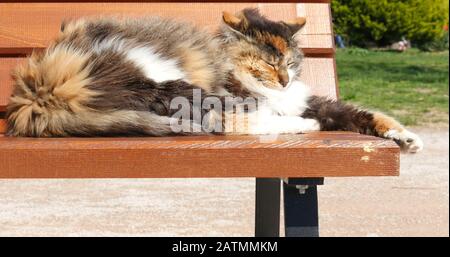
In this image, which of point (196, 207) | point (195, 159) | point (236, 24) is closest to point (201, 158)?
point (195, 159)

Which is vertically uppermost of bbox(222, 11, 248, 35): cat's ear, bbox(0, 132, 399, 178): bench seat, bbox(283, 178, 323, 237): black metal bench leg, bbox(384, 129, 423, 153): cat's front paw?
bbox(222, 11, 248, 35): cat's ear

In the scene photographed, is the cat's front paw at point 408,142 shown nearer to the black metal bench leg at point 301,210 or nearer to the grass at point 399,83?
the black metal bench leg at point 301,210

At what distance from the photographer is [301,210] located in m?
2.42

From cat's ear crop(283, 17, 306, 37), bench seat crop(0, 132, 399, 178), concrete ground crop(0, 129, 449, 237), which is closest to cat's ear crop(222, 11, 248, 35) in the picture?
cat's ear crop(283, 17, 306, 37)

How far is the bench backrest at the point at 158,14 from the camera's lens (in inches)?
132

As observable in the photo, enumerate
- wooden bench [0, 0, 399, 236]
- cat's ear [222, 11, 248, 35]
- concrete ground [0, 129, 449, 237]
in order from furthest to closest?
1. concrete ground [0, 129, 449, 237]
2. cat's ear [222, 11, 248, 35]
3. wooden bench [0, 0, 399, 236]

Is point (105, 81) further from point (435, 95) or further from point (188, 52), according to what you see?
point (435, 95)

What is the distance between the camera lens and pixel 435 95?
11.1 meters

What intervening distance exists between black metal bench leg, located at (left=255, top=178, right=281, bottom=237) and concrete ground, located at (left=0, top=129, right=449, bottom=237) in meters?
1.04

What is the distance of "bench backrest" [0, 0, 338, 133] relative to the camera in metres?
3.36

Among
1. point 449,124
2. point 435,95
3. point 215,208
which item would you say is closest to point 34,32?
point 215,208

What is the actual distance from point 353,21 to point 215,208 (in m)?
13.8

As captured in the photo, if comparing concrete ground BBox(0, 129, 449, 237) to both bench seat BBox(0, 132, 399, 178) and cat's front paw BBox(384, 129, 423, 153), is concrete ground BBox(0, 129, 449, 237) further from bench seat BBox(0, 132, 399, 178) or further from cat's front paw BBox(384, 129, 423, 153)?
bench seat BBox(0, 132, 399, 178)

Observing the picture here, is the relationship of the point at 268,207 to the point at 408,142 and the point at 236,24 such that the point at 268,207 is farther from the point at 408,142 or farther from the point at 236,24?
the point at 408,142
